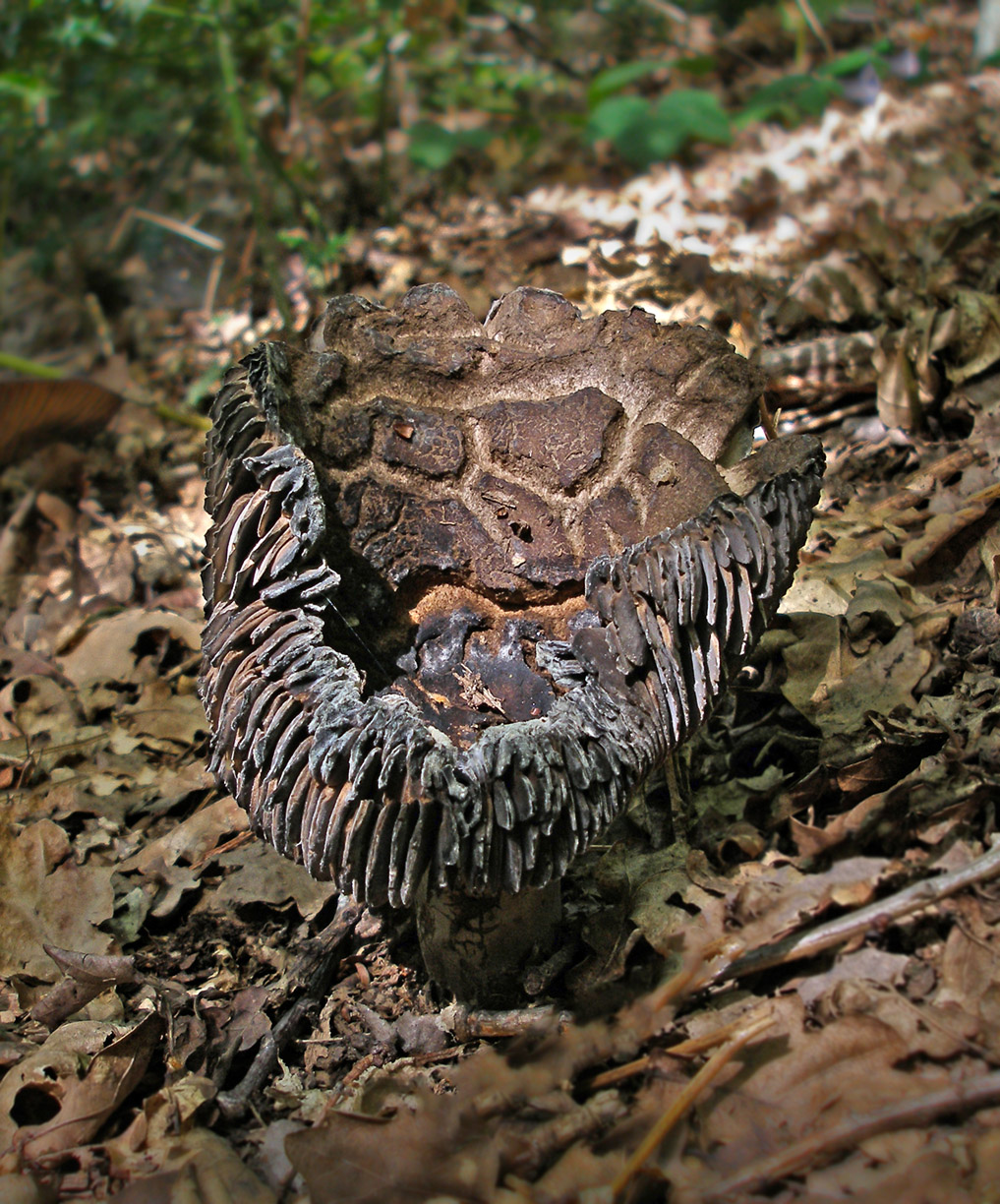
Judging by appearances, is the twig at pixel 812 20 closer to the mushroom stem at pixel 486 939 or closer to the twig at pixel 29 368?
the twig at pixel 29 368

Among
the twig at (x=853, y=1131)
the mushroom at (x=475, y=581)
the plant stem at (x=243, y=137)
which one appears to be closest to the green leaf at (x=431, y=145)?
the plant stem at (x=243, y=137)

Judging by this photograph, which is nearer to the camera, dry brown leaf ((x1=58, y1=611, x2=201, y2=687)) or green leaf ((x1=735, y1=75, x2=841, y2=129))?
dry brown leaf ((x1=58, y1=611, x2=201, y2=687))

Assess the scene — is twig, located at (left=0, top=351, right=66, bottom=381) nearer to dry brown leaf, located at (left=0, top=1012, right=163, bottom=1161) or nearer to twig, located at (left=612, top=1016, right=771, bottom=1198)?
dry brown leaf, located at (left=0, top=1012, right=163, bottom=1161)

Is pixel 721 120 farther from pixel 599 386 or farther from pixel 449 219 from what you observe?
pixel 599 386

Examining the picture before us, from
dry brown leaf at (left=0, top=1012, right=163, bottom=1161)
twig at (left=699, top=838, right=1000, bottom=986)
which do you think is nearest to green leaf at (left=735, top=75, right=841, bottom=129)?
twig at (left=699, top=838, right=1000, bottom=986)

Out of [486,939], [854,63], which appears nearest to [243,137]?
[854,63]

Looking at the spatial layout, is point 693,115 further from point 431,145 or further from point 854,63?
point 431,145
